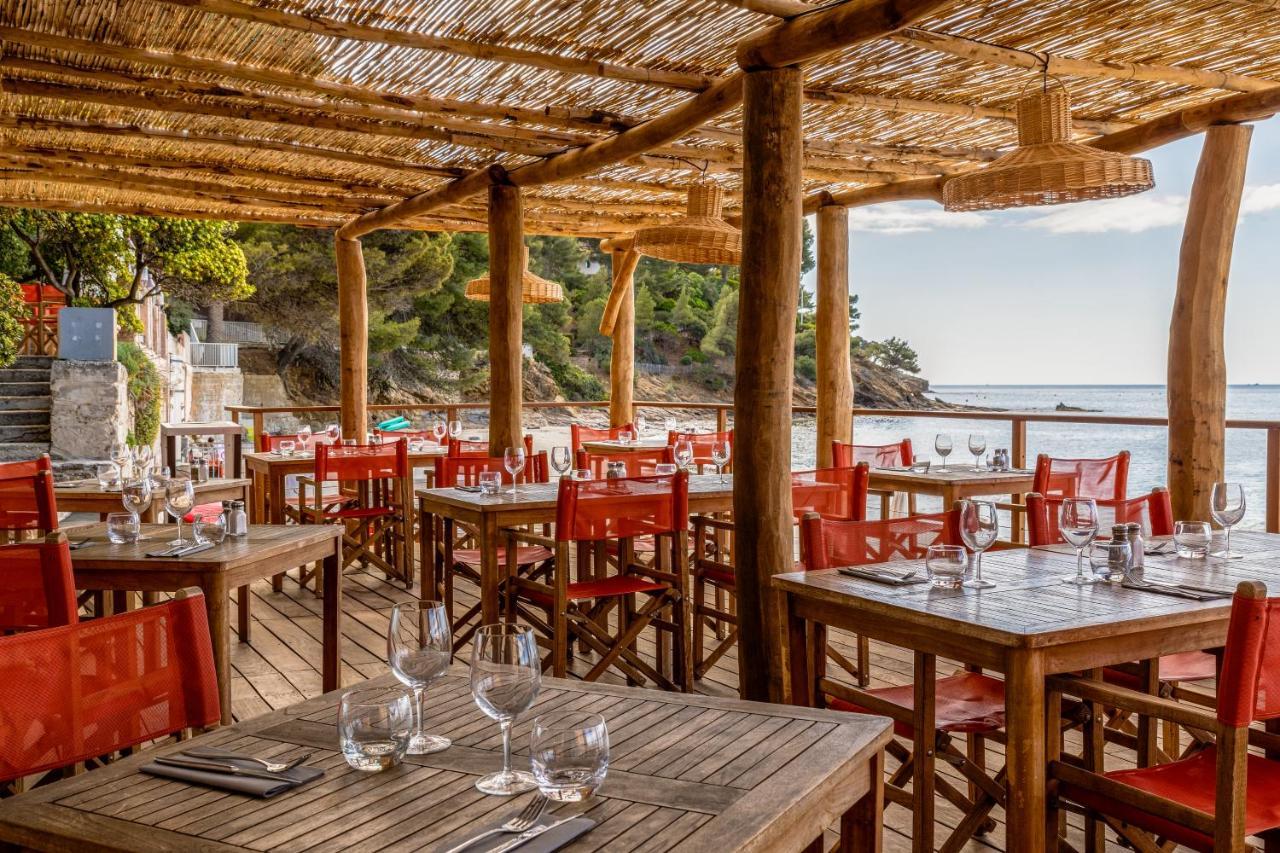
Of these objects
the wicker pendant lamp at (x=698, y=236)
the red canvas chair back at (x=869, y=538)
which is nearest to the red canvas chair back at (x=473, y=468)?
the wicker pendant lamp at (x=698, y=236)

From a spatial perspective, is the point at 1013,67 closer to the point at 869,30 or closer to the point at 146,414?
the point at 869,30

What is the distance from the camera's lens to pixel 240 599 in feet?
16.6

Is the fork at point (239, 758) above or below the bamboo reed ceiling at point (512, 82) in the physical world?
below

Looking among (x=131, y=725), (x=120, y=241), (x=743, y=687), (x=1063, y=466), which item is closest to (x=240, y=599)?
(x=743, y=687)

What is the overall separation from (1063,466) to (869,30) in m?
2.76

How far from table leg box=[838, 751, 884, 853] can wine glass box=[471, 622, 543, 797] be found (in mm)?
557

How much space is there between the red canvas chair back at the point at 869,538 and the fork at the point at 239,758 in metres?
1.65

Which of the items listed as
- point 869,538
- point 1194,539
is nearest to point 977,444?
point 1194,539

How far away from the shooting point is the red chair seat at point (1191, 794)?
1.90 meters

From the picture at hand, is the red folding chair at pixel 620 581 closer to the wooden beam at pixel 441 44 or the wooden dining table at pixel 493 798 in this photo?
the wooden beam at pixel 441 44

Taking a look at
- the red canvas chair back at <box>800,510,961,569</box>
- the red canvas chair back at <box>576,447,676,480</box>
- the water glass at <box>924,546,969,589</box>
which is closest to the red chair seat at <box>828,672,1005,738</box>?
the water glass at <box>924,546,969,589</box>

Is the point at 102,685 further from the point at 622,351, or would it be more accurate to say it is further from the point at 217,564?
the point at 622,351

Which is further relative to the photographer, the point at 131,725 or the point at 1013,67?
the point at 1013,67

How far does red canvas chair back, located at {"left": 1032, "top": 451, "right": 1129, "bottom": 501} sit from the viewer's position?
509 cm
